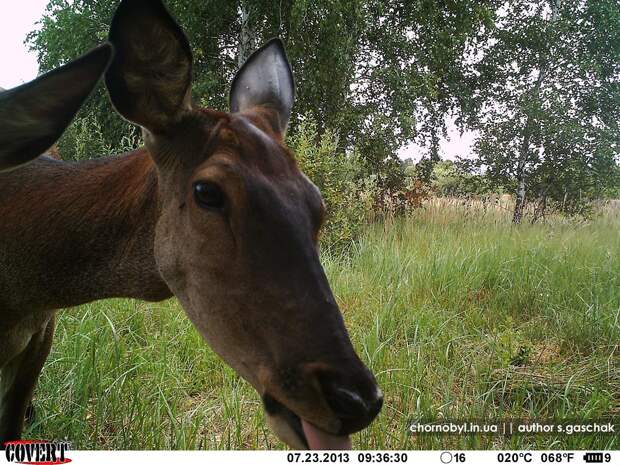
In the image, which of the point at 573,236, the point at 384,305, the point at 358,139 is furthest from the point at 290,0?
the point at 384,305

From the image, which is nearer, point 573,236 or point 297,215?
point 297,215

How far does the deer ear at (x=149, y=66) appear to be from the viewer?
4.14 feet

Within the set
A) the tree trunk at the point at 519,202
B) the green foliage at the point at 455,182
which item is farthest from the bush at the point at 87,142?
the green foliage at the point at 455,182

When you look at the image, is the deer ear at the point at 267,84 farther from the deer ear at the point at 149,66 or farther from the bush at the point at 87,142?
the bush at the point at 87,142

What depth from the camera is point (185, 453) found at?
1.84 m

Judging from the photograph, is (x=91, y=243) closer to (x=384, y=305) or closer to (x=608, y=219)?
(x=384, y=305)

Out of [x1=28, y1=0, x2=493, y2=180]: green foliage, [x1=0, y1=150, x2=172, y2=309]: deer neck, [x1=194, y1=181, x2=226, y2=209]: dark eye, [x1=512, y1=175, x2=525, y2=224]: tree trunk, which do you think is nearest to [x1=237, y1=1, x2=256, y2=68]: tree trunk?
[x1=28, y1=0, x2=493, y2=180]: green foliage

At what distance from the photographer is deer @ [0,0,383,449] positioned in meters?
1.05

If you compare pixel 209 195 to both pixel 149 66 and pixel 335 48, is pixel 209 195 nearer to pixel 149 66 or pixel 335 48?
pixel 149 66

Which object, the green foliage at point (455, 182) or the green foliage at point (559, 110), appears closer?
the green foliage at point (559, 110)

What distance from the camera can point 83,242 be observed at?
1538mm

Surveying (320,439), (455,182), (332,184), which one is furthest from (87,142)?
(455,182)

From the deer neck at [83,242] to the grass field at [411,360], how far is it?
3.04ft

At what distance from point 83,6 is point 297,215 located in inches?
493
